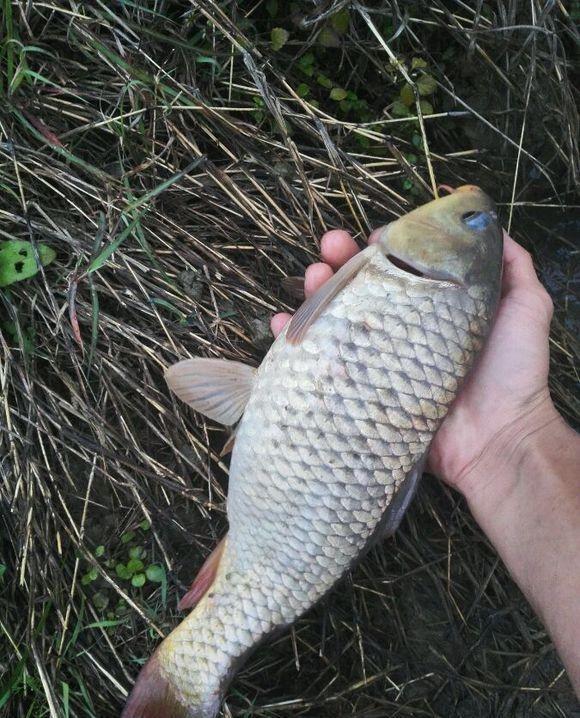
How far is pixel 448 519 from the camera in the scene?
2.28 metres

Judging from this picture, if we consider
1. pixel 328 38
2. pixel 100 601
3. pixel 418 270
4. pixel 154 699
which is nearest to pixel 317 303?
pixel 418 270

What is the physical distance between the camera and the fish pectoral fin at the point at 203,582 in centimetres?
180

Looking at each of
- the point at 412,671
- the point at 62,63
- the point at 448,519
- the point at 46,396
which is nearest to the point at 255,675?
the point at 412,671

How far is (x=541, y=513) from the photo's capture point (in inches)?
70.4

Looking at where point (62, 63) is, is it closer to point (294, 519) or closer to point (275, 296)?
point (275, 296)

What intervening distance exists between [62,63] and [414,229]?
138 centimetres

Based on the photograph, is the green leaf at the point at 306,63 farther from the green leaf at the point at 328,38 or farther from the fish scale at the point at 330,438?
the fish scale at the point at 330,438

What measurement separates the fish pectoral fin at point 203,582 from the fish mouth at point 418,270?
3.20 feet

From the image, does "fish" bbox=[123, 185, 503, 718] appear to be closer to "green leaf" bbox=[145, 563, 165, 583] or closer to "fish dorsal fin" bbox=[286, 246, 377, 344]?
"fish dorsal fin" bbox=[286, 246, 377, 344]

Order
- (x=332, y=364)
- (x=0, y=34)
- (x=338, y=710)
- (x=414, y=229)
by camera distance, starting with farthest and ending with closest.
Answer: (x=338, y=710)
(x=0, y=34)
(x=414, y=229)
(x=332, y=364)

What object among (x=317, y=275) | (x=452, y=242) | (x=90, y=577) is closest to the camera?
(x=452, y=242)

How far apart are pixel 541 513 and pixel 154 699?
1.26m

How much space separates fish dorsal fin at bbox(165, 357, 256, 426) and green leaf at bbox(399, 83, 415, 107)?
1.19 meters

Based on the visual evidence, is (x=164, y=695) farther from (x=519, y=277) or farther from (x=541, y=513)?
(x=519, y=277)
